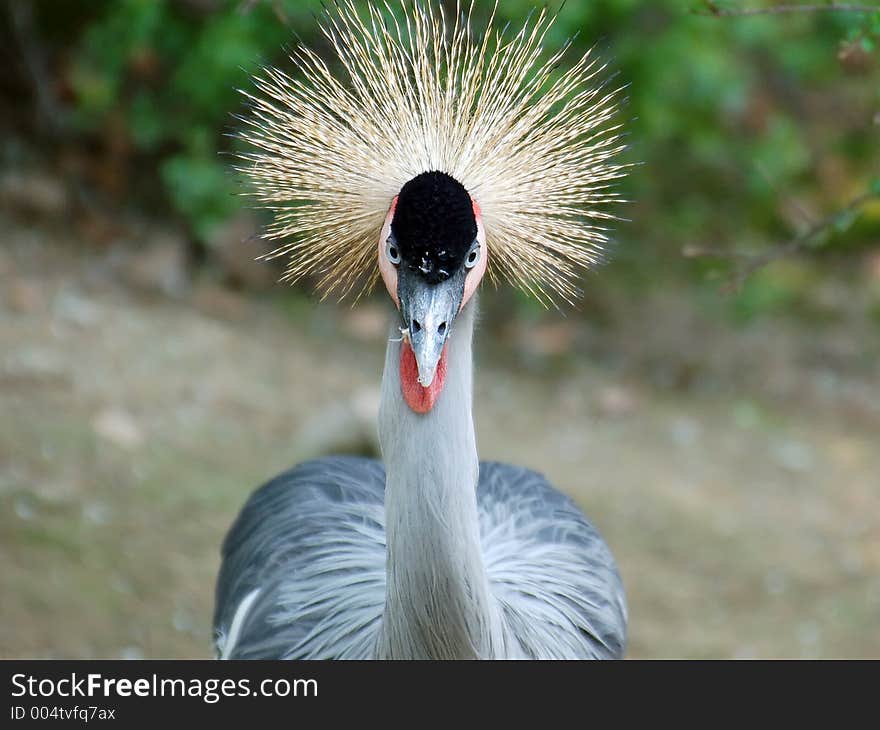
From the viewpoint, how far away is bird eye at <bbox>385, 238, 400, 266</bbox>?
57.7 inches

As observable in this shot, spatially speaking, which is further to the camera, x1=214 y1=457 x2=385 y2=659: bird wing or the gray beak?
x1=214 y1=457 x2=385 y2=659: bird wing

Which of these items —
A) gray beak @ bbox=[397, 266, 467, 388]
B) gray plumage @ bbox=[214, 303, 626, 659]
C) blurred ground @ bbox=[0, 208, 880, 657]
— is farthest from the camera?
blurred ground @ bbox=[0, 208, 880, 657]

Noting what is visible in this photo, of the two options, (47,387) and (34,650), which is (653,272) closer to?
(47,387)

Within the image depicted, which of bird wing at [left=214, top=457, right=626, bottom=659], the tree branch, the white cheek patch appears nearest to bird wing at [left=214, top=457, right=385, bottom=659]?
bird wing at [left=214, top=457, right=626, bottom=659]

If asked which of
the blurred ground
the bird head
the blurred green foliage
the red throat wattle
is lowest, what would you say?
the red throat wattle

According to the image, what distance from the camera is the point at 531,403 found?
12.9ft

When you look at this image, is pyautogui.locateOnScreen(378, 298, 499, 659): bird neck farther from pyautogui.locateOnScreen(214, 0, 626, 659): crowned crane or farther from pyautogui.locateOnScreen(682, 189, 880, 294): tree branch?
pyautogui.locateOnScreen(682, 189, 880, 294): tree branch

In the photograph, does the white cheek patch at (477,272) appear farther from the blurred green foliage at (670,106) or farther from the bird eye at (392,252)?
the blurred green foliage at (670,106)

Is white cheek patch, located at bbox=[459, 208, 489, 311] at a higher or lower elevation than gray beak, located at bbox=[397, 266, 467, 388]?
higher

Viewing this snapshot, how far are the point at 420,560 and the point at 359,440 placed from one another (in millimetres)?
1563

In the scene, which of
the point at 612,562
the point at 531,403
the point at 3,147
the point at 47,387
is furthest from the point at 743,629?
the point at 3,147

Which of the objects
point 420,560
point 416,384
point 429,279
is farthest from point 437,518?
point 429,279

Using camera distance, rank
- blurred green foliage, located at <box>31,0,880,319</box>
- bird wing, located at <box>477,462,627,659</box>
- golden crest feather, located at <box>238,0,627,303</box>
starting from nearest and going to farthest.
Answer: golden crest feather, located at <box>238,0,627,303</box>
bird wing, located at <box>477,462,627,659</box>
blurred green foliage, located at <box>31,0,880,319</box>
